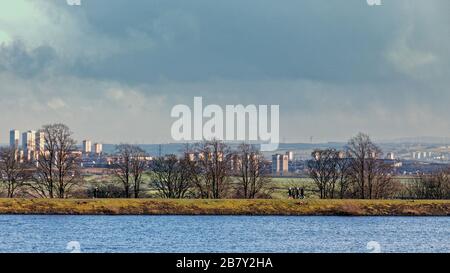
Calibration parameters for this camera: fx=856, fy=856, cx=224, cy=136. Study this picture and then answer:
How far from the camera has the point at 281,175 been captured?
71188mm

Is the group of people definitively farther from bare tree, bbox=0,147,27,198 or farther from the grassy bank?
bare tree, bbox=0,147,27,198

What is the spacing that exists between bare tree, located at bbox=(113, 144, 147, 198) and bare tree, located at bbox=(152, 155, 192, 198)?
140cm

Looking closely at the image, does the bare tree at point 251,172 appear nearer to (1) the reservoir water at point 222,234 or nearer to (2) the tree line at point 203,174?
(2) the tree line at point 203,174

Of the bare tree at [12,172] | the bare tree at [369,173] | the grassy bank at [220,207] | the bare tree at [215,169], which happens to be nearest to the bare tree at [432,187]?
the bare tree at [369,173]

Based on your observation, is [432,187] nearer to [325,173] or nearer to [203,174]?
[325,173]

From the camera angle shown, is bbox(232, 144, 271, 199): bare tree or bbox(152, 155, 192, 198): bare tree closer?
bbox(232, 144, 271, 199): bare tree

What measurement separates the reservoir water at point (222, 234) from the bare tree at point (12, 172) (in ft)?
48.1

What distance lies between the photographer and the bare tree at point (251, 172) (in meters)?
70.1

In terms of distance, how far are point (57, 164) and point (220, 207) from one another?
14.1 metres

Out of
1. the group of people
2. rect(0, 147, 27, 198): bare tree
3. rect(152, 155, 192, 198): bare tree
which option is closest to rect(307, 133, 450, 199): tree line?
the group of people

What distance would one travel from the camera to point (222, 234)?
41.3m

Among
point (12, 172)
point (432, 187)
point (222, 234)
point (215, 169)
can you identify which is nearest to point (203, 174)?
point (215, 169)

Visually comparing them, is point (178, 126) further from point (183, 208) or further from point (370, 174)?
point (370, 174)

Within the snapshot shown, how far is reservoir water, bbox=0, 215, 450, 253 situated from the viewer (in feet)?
111
